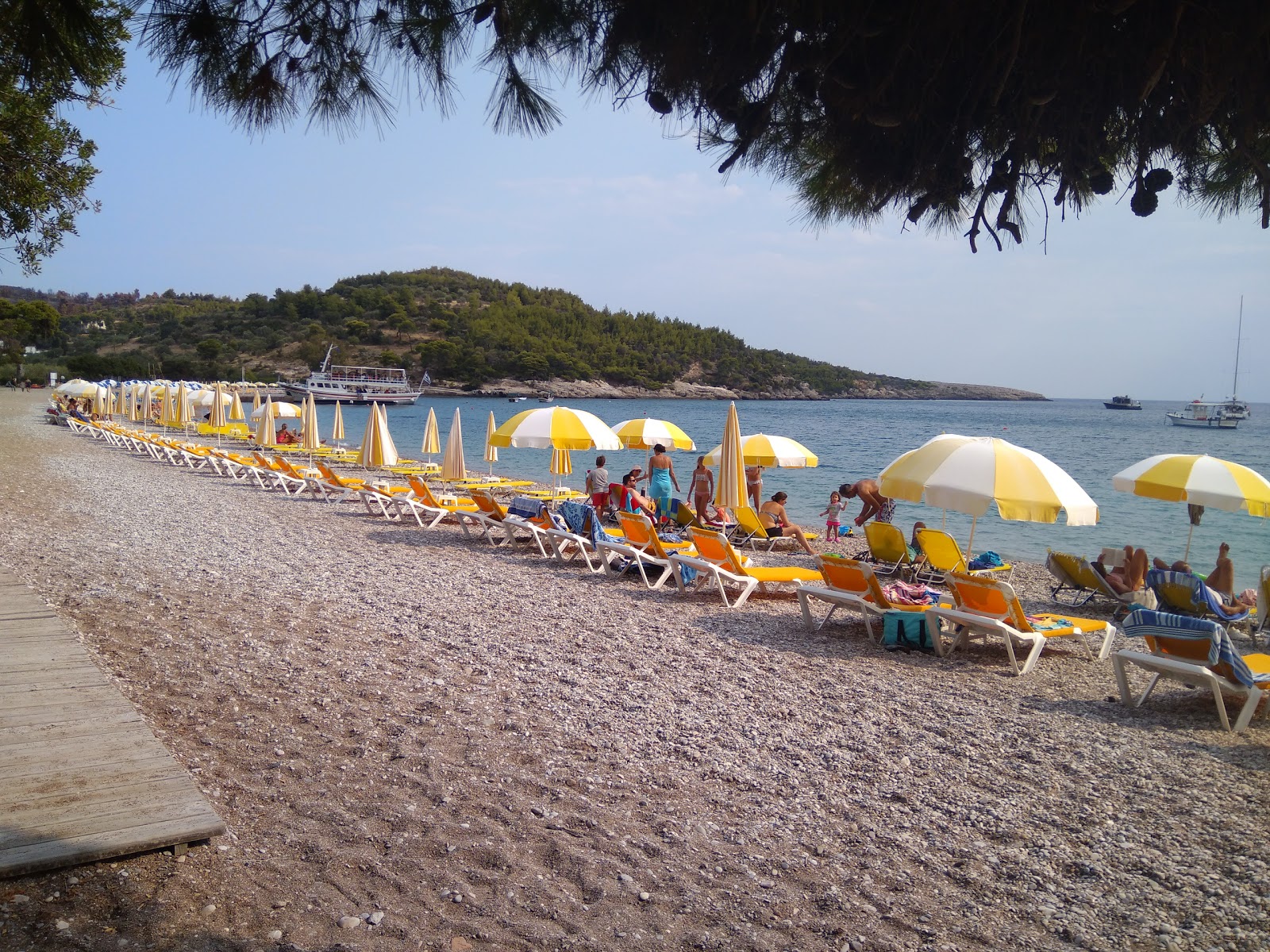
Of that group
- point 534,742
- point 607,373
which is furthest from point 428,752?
point 607,373

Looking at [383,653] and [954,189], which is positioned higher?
[954,189]

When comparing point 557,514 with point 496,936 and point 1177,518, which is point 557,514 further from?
point 1177,518

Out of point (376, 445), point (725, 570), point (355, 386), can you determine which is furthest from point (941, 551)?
point (355, 386)

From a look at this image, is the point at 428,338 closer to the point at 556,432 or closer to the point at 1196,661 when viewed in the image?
the point at 556,432

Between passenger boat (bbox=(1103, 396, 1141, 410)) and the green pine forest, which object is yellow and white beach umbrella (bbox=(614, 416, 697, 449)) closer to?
the green pine forest

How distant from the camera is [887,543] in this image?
9.32m

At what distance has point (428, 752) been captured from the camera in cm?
396

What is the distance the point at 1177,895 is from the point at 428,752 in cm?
289

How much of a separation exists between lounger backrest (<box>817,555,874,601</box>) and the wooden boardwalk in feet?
15.7

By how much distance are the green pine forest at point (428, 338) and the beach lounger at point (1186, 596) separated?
293 ft

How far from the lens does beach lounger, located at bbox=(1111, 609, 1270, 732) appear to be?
15.9 ft

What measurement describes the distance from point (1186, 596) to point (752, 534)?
5.16m

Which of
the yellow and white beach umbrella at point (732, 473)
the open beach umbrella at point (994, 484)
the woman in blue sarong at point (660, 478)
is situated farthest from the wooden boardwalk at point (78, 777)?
the woman in blue sarong at point (660, 478)

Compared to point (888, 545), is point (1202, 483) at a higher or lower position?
higher
